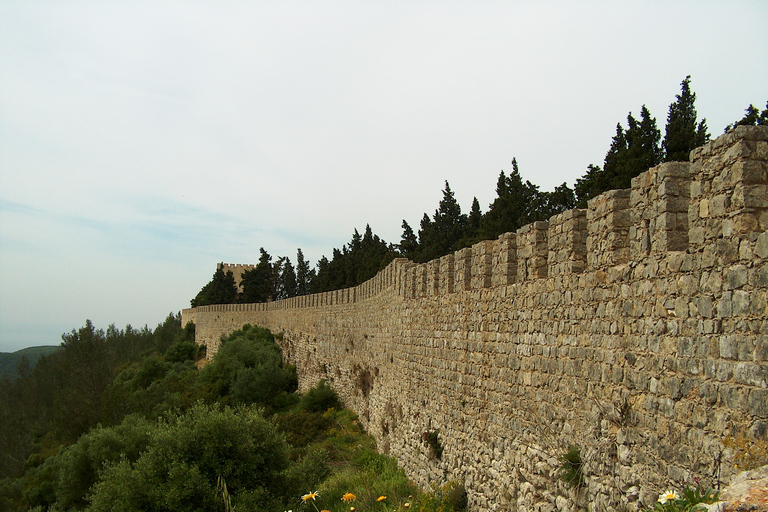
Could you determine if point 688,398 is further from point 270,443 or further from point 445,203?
point 445,203

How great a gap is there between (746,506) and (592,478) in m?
2.18

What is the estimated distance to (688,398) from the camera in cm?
362

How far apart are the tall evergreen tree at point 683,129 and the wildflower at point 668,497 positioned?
31.5 ft

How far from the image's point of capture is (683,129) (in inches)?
477

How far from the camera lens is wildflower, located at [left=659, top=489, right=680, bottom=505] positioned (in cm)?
340

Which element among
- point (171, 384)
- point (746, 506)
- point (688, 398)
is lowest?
point (171, 384)

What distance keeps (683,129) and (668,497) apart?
10666 millimetres

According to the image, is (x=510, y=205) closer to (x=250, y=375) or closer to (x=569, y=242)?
(x=250, y=375)

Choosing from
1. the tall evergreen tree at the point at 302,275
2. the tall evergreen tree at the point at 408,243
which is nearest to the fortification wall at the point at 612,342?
the tall evergreen tree at the point at 408,243

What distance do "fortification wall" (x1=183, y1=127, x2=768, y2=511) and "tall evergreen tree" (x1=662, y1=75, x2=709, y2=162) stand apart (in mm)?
6537

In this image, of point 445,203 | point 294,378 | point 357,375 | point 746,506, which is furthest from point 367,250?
point 746,506

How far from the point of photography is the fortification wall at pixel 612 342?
333 cm

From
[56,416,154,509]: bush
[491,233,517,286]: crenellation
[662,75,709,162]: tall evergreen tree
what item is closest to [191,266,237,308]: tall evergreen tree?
[56,416,154,509]: bush

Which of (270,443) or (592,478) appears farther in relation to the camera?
(270,443)
